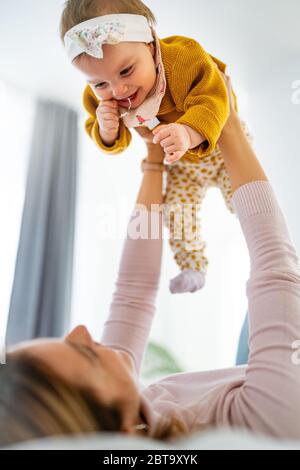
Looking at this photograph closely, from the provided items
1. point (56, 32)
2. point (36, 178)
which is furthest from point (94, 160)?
point (56, 32)

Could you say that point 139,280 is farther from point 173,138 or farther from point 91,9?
point 91,9

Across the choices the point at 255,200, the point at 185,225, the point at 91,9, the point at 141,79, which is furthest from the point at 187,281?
the point at 91,9

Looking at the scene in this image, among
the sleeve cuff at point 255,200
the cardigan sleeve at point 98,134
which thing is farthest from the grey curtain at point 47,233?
the sleeve cuff at point 255,200

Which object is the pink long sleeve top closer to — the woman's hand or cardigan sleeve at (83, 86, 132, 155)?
the woman's hand

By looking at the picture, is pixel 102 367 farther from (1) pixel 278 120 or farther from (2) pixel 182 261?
(1) pixel 278 120

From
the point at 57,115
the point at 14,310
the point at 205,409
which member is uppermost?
the point at 57,115

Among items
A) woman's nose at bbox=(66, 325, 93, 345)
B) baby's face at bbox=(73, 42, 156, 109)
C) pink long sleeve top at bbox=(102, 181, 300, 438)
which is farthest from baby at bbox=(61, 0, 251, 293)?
woman's nose at bbox=(66, 325, 93, 345)

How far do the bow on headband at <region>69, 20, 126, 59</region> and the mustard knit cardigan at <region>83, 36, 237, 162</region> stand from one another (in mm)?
98

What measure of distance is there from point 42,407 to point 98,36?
0.43 metres

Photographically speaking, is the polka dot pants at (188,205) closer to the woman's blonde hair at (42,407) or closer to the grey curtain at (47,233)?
the grey curtain at (47,233)

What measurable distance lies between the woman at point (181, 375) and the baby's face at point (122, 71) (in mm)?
145

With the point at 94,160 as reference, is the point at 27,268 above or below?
below

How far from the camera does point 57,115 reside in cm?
83

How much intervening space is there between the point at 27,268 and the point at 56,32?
0.42 meters
